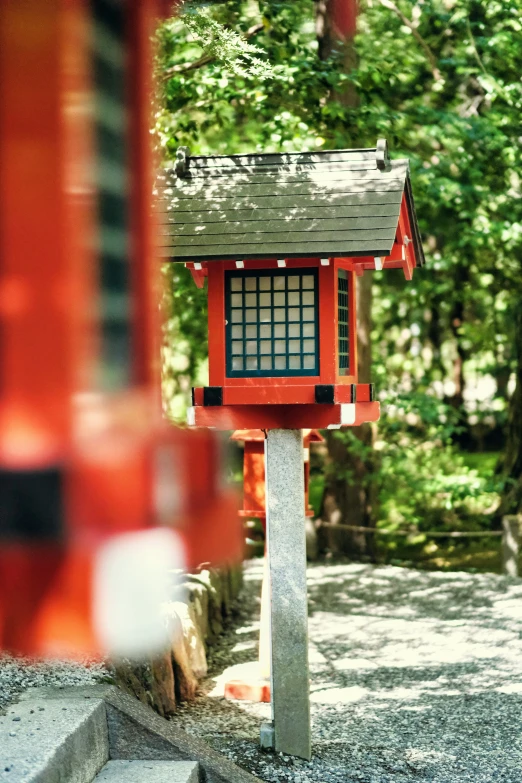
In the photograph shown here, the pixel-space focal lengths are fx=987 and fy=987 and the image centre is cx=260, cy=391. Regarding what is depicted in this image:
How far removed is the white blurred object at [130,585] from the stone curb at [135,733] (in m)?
3.96

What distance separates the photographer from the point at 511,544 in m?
11.3

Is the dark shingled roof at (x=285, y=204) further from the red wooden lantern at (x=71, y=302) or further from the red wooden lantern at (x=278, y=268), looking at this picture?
the red wooden lantern at (x=71, y=302)

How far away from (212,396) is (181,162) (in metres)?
1.44

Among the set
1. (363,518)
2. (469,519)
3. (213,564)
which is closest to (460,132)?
(363,518)

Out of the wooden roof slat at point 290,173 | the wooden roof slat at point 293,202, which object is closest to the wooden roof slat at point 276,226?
the wooden roof slat at point 293,202

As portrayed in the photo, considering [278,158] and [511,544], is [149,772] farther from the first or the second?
[511,544]

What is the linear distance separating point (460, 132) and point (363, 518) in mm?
5065

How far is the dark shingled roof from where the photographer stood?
216 inches

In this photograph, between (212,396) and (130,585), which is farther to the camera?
(212,396)

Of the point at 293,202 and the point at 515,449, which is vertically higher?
the point at 293,202

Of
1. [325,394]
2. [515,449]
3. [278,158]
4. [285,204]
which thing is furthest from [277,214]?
[515,449]

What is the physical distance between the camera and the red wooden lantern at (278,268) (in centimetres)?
562

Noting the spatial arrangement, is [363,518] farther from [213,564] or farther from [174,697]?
[213,564]

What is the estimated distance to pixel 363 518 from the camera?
41.5ft
